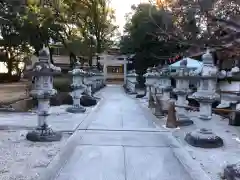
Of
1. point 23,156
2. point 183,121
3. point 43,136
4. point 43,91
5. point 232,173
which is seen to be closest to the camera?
point 232,173

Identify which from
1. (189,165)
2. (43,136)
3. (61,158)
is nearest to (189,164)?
(189,165)

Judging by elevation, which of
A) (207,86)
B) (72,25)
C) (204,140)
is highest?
(72,25)

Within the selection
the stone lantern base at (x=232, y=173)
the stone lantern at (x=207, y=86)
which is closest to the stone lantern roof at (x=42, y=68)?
the stone lantern at (x=207, y=86)

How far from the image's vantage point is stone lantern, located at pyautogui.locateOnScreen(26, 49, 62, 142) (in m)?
7.66

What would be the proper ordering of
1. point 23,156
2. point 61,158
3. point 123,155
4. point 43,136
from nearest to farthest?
point 61,158, point 23,156, point 123,155, point 43,136

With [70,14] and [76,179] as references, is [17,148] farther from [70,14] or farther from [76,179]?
[70,14]

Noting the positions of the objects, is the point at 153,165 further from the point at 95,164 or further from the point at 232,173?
the point at 232,173

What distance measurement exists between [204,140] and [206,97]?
0.99 metres

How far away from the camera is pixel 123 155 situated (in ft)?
21.4

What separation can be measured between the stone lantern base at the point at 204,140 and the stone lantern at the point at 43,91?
10.5 feet

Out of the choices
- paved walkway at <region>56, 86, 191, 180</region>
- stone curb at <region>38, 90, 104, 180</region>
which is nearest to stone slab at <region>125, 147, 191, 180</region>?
paved walkway at <region>56, 86, 191, 180</region>

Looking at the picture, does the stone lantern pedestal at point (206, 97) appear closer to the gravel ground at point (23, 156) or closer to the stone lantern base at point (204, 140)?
the stone lantern base at point (204, 140)

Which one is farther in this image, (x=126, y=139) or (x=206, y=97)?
(x=126, y=139)

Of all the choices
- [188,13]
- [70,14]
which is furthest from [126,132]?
[70,14]
